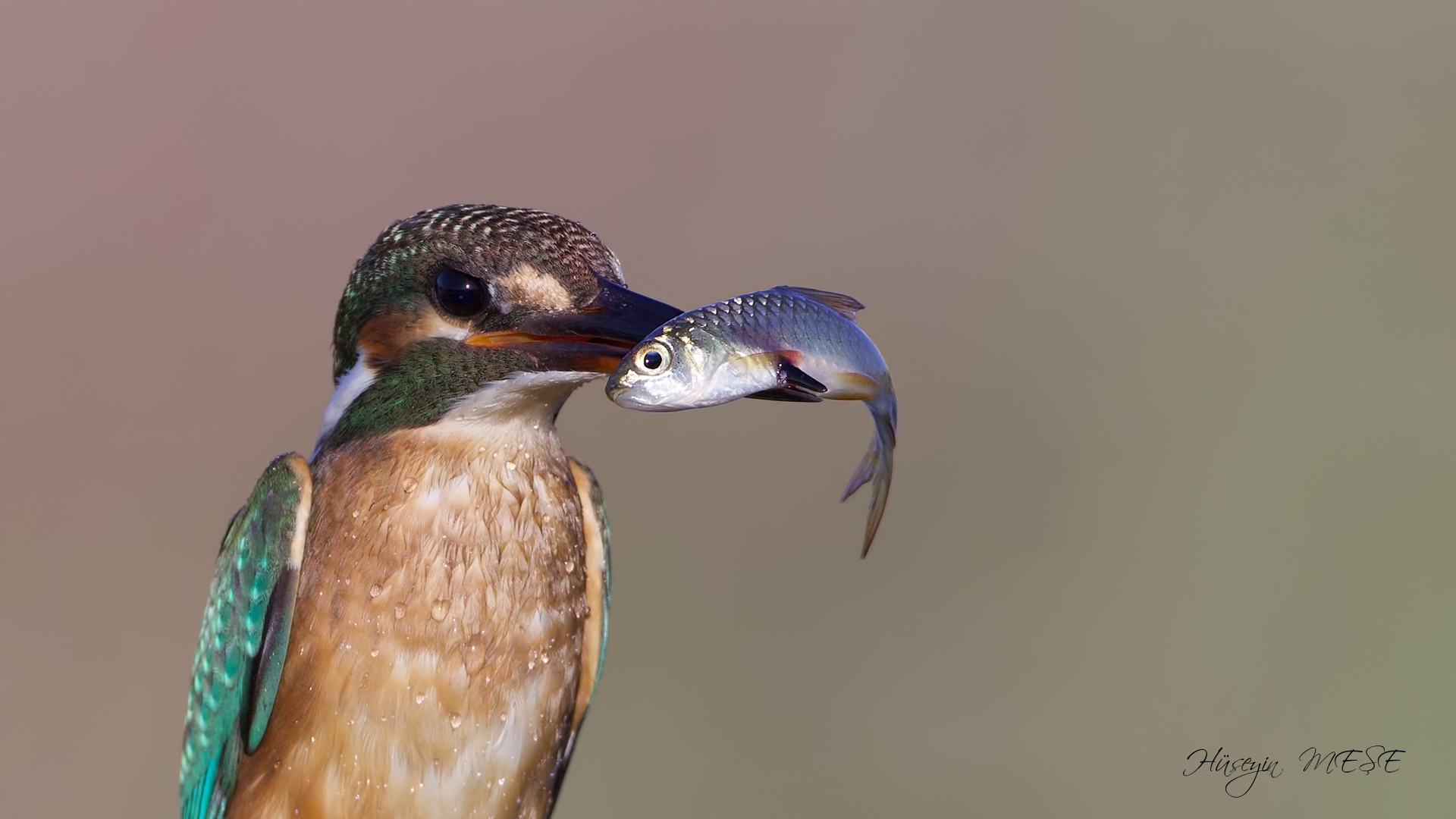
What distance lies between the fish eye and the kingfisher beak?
6.3 inches

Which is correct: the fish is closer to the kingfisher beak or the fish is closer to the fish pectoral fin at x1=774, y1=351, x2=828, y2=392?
the fish pectoral fin at x1=774, y1=351, x2=828, y2=392

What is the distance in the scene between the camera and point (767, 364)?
1343mm

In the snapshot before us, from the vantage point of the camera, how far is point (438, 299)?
1.54 metres

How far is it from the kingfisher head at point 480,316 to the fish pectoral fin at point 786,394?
18cm

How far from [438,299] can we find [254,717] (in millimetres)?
665

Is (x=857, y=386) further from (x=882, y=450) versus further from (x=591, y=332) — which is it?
(x=591, y=332)

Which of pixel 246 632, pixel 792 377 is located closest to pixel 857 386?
pixel 792 377

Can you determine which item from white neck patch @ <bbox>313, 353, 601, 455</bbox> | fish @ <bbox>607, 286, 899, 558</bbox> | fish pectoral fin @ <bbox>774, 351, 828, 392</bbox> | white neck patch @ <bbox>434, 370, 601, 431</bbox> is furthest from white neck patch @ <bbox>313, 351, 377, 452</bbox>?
fish pectoral fin @ <bbox>774, 351, 828, 392</bbox>

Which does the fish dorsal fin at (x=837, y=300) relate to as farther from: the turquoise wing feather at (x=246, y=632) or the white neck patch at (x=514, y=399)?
the turquoise wing feather at (x=246, y=632)

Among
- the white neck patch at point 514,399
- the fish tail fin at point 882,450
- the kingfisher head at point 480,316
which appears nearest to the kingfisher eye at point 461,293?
the kingfisher head at point 480,316

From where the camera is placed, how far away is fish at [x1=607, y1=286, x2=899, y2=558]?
4.22 feet

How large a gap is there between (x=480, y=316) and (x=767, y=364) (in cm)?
44

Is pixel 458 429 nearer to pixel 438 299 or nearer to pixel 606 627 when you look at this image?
pixel 438 299

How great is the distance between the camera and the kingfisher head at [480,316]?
1488 mm
